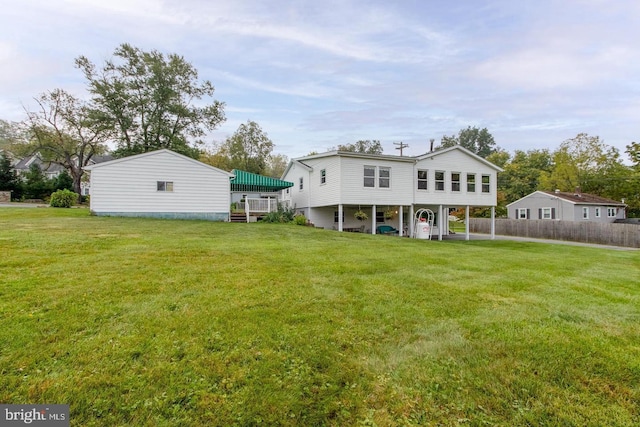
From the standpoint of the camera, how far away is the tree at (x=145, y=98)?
2544 cm

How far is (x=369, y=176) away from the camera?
16844 mm

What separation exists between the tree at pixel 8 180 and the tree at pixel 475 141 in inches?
2740

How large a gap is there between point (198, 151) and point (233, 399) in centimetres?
2962

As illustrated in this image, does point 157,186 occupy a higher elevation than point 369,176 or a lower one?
lower

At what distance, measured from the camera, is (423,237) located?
56.3ft

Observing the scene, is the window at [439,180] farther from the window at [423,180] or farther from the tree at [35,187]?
the tree at [35,187]

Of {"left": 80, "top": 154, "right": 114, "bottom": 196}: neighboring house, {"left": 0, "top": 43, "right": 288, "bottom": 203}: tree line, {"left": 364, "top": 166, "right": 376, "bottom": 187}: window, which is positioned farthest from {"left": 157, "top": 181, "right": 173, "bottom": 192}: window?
{"left": 80, "top": 154, "right": 114, "bottom": 196}: neighboring house

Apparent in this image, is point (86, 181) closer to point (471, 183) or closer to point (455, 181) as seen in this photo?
point (455, 181)

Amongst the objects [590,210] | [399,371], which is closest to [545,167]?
[590,210]

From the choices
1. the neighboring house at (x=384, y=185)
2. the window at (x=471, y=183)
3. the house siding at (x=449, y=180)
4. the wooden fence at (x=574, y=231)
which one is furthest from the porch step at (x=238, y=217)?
the wooden fence at (x=574, y=231)

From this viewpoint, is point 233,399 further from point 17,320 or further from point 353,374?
point 17,320

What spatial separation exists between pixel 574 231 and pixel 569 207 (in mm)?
5779

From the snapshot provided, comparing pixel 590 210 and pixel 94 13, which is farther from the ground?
pixel 94 13

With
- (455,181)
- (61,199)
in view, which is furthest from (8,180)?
(455,181)
